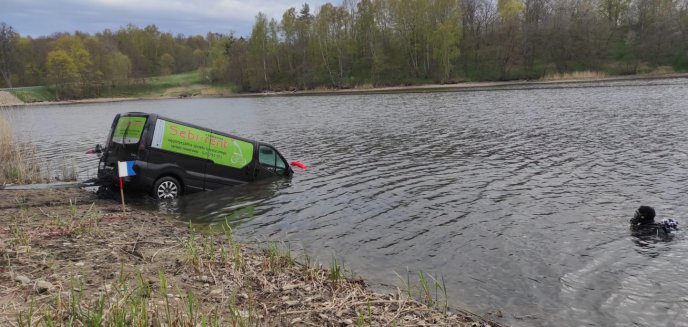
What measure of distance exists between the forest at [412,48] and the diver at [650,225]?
81.5 metres

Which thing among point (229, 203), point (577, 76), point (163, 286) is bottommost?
point (229, 203)

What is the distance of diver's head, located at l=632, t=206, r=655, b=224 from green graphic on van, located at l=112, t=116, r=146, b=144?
12968 millimetres

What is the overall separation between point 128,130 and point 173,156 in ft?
4.82

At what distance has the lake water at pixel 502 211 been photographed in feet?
25.1

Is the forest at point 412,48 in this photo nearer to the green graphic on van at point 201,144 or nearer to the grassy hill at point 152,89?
the grassy hill at point 152,89

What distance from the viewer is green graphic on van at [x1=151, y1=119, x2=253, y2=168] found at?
13.9 m

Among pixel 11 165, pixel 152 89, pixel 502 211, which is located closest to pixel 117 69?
pixel 152 89

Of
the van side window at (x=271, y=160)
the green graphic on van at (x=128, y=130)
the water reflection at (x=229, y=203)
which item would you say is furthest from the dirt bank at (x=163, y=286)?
the van side window at (x=271, y=160)

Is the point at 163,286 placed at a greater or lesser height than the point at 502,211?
greater

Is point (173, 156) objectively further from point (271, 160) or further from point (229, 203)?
point (271, 160)

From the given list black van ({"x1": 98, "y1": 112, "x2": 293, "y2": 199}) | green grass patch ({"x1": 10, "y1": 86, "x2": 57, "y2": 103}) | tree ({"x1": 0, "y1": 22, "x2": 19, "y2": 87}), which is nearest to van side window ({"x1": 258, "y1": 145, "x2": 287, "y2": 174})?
black van ({"x1": 98, "y1": 112, "x2": 293, "y2": 199})

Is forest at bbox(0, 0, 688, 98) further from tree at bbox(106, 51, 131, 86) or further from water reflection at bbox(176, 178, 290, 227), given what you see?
water reflection at bbox(176, 178, 290, 227)

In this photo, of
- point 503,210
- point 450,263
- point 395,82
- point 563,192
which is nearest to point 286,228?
point 450,263

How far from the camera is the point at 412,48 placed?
9888 cm
